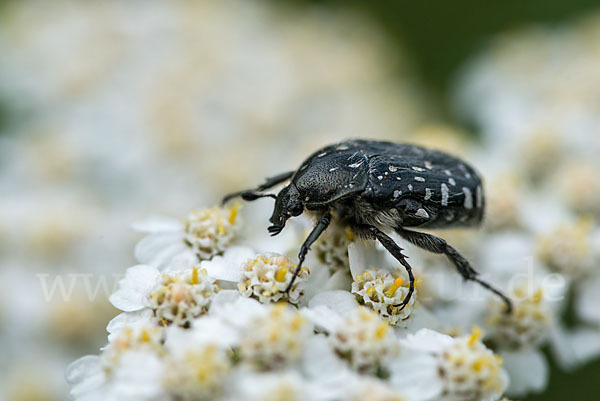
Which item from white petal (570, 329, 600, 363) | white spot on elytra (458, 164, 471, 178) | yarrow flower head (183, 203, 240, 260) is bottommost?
white petal (570, 329, 600, 363)

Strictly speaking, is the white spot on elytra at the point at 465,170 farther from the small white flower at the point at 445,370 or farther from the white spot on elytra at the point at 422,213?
the small white flower at the point at 445,370

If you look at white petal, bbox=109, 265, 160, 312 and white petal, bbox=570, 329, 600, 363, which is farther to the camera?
white petal, bbox=570, 329, 600, 363

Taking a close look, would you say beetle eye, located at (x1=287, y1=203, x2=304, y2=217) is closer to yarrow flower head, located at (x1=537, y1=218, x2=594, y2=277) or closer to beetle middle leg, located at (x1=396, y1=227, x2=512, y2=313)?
beetle middle leg, located at (x1=396, y1=227, x2=512, y2=313)

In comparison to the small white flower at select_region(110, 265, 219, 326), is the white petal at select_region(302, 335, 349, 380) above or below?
below

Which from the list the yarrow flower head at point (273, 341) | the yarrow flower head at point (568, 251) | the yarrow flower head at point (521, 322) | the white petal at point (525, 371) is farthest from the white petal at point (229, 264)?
the yarrow flower head at point (568, 251)

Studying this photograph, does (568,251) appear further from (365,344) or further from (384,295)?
(365,344)

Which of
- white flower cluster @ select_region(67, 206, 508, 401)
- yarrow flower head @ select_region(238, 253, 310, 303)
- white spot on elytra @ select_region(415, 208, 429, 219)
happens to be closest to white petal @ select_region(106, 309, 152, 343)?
white flower cluster @ select_region(67, 206, 508, 401)

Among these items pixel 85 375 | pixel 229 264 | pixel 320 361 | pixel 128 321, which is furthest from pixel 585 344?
pixel 85 375
